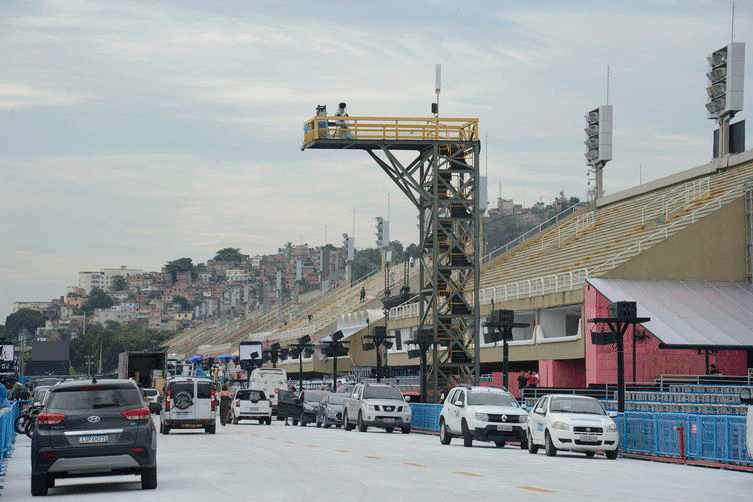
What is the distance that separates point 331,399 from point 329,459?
2704cm

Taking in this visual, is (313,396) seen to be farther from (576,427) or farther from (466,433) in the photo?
(576,427)

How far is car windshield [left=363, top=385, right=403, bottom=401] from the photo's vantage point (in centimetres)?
4759

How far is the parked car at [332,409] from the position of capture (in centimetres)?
5344

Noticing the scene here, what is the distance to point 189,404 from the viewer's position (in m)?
43.9

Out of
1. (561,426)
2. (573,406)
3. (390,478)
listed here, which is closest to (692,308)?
(573,406)

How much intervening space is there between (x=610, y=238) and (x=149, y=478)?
172ft

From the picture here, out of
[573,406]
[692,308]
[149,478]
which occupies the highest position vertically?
[692,308]

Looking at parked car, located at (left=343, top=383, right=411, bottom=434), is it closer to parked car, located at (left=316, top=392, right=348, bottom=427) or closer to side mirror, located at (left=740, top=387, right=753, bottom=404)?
parked car, located at (left=316, top=392, right=348, bottom=427)

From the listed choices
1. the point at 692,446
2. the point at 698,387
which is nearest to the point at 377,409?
the point at 698,387

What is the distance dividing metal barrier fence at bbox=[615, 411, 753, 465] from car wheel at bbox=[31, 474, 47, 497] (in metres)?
14.3

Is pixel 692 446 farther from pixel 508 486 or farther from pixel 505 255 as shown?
pixel 505 255

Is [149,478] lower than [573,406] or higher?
lower

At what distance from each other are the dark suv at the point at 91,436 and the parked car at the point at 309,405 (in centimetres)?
3735

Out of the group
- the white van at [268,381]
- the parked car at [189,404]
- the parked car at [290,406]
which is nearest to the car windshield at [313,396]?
the parked car at [290,406]
